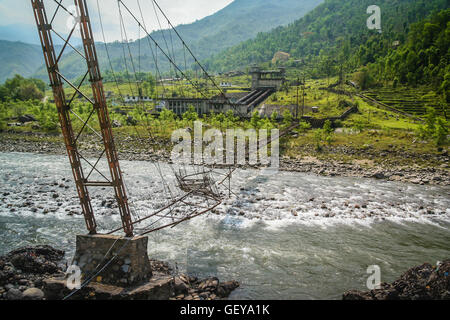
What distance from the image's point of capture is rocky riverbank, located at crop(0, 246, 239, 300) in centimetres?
874

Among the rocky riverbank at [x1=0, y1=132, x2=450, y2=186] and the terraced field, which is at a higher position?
the terraced field

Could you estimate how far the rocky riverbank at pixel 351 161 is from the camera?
84.8 ft

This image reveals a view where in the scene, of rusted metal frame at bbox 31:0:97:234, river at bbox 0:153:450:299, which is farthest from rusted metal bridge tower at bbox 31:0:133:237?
river at bbox 0:153:450:299

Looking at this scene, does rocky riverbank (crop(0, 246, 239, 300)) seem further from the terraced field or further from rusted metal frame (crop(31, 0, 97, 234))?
the terraced field

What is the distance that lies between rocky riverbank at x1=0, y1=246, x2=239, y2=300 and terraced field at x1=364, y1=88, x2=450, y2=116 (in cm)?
4584

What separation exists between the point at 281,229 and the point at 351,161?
1804cm

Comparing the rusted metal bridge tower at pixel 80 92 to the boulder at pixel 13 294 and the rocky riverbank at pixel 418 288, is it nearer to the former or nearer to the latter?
the boulder at pixel 13 294

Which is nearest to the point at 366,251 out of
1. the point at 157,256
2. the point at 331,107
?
the point at 157,256

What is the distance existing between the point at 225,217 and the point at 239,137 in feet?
74.6

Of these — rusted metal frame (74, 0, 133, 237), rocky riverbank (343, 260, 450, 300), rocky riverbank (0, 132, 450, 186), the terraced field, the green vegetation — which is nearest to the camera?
rusted metal frame (74, 0, 133, 237)

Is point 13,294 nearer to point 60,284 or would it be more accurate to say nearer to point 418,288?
point 60,284

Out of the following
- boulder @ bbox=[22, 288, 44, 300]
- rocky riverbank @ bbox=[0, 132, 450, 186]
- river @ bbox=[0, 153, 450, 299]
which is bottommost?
rocky riverbank @ bbox=[0, 132, 450, 186]

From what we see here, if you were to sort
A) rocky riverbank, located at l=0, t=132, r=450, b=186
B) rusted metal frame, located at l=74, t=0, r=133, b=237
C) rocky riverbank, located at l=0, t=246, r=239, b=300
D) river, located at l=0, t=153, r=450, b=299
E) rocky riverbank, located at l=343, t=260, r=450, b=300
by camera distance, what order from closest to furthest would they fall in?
rusted metal frame, located at l=74, t=0, r=133, b=237 < rocky riverbank, located at l=0, t=246, r=239, b=300 < rocky riverbank, located at l=343, t=260, r=450, b=300 < river, located at l=0, t=153, r=450, b=299 < rocky riverbank, located at l=0, t=132, r=450, b=186
